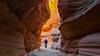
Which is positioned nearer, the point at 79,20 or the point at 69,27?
the point at 79,20

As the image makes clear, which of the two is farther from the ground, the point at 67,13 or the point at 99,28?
the point at 67,13

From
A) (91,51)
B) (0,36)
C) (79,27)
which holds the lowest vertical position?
(91,51)

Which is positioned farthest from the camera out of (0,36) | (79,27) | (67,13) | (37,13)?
(37,13)

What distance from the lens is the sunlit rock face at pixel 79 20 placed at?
6.62 m

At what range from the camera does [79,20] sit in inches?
323

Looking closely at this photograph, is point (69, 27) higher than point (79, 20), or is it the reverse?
point (79, 20)

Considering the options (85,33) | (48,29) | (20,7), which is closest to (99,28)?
(85,33)

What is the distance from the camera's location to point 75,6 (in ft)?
31.6

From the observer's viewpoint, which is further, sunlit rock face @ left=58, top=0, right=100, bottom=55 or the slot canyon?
sunlit rock face @ left=58, top=0, right=100, bottom=55

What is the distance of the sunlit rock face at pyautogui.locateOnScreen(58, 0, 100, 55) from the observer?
21.7 feet

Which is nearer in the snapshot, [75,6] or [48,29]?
[75,6]

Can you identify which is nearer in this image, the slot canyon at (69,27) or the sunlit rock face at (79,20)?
the slot canyon at (69,27)

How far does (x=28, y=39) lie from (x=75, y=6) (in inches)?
201

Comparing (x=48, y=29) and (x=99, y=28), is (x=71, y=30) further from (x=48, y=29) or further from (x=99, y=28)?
(x=48, y=29)
